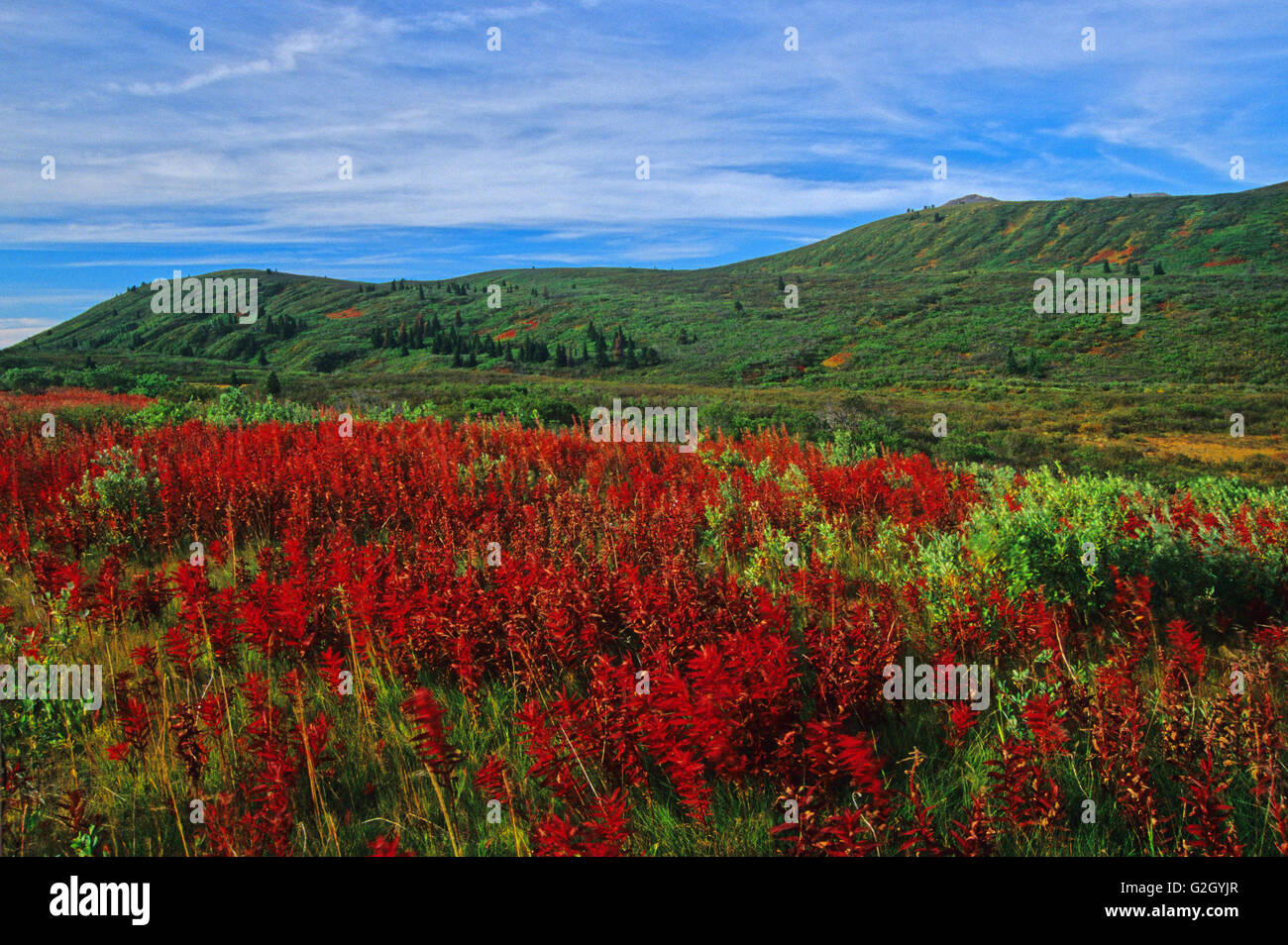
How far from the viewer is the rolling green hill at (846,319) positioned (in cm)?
4597

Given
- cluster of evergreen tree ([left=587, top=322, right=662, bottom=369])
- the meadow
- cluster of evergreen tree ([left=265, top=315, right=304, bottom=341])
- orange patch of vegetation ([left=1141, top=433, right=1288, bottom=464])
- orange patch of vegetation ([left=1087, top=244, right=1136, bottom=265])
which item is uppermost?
orange patch of vegetation ([left=1087, top=244, right=1136, bottom=265])

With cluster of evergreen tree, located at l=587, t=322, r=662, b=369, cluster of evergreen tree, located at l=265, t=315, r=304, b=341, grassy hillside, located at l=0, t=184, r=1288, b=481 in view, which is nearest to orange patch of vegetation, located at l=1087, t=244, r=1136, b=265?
grassy hillside, located at l=0, t=184, r=1288, b=481

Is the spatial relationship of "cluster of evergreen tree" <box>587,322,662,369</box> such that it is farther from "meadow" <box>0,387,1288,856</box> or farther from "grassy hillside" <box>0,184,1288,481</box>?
"meadow" <box>0,387,1288,856</box>

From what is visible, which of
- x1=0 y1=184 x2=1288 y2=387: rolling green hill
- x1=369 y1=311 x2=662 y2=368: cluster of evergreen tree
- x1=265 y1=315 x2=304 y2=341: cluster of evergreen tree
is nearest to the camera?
x1=0 y1=184 x2=1288 y2=387: rolling green hill

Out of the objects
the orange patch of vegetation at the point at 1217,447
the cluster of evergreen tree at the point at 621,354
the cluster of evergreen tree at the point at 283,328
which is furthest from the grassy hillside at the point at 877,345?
the cluster of evergreen tree at the point at 283,328

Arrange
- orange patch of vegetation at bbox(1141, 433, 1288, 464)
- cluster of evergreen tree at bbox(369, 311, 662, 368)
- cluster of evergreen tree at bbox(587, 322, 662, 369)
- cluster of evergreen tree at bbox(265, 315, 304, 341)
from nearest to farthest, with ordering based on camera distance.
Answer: orange patch of vegetation at bbox(1141, 433, 1288, 464)
cluster of evergreen tree at bbox(587, 322, 662, 369)
cluster of evergreen tree at bbox(369, 311, 662, 368)
cluster of evergreen tree at bbox(265, 315, 304, 341)

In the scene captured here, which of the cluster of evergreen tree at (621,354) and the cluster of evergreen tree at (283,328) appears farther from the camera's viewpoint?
the cluster of evergreen tree at (283,328)

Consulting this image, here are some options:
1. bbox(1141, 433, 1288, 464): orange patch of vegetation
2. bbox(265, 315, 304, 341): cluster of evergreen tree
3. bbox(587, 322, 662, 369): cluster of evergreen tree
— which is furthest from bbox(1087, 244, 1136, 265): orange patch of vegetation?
bbox(265, 315, 304, 341): cluster of evergreen tree

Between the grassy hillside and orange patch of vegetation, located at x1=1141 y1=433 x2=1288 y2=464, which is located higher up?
the grassy hillside

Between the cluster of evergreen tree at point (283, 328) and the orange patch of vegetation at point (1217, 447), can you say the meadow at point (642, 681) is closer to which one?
the orange patch of vegetation at point (1217, 447)

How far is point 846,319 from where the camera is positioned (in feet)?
202

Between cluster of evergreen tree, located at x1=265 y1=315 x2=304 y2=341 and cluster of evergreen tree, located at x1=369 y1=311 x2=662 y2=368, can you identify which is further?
cluster of evergreen tree, located at x1=265 y1=315 x2=304 y2=341

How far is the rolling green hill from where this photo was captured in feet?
151

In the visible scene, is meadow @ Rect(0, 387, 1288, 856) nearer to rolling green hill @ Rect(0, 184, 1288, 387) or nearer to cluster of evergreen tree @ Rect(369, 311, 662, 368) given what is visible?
rolling green hill @ Rect(0, 184, 1288, 387)
